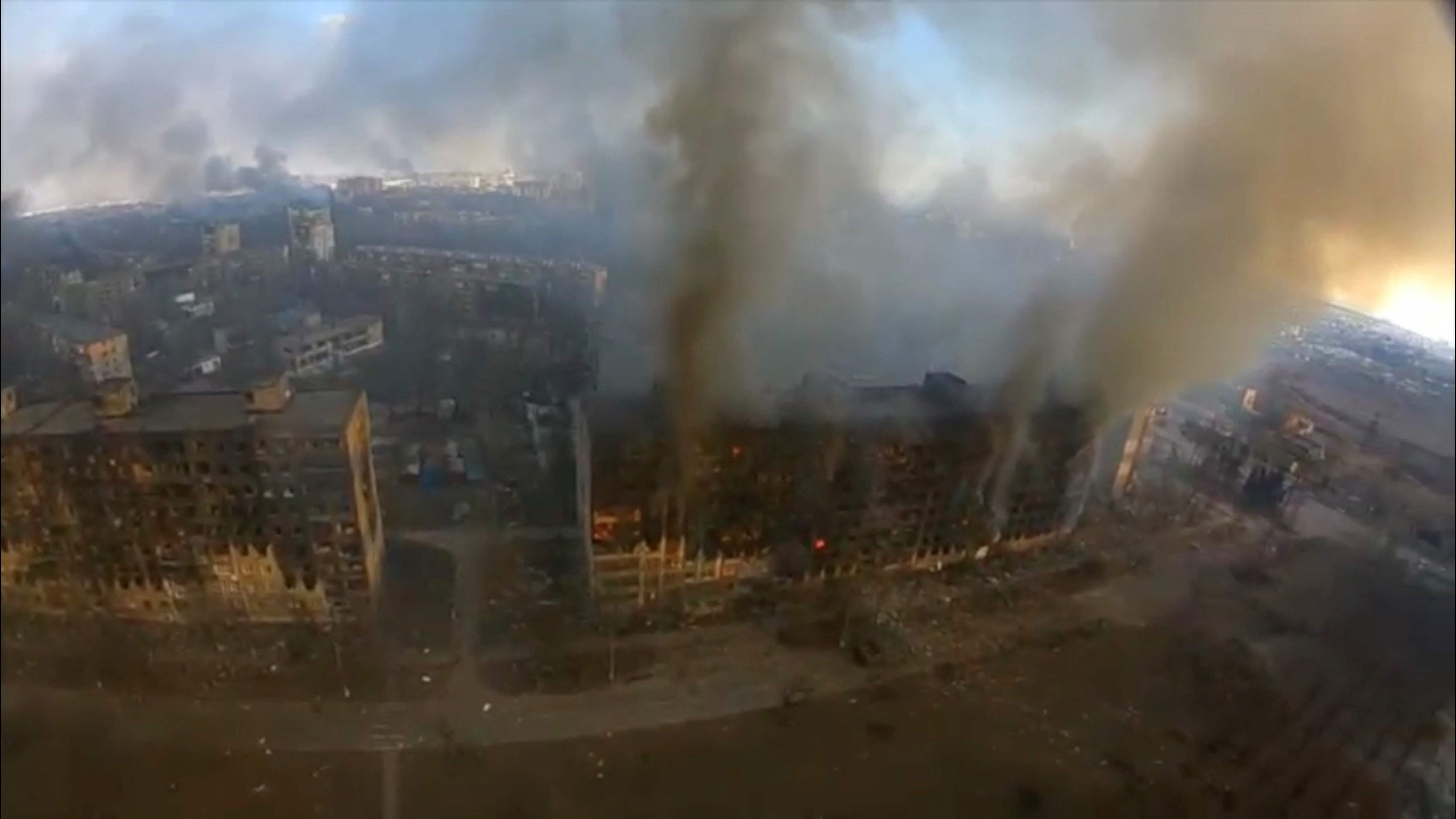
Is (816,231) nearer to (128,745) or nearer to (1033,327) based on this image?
(1033,327)

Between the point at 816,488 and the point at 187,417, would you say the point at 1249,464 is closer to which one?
the point at 816,488

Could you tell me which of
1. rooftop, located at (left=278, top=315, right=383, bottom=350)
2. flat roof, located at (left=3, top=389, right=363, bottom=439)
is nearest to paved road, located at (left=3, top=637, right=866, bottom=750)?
flat roof, located at (left=3, top=389, right=363, bottom=439)

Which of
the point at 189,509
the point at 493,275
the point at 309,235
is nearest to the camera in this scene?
the point at 189,509

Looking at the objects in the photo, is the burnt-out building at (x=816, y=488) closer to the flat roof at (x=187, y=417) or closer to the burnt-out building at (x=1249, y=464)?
Result: the burnt-out building at (x=1249, y=464)

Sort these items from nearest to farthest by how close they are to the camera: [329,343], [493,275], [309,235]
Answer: [329,343]
[309,235]
[493,275]

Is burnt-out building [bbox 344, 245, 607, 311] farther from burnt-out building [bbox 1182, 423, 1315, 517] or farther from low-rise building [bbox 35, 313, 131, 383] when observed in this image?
burnt-out building [bbox 1182, 423, 1315, 517]

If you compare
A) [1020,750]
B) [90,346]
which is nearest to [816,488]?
[1020,750]

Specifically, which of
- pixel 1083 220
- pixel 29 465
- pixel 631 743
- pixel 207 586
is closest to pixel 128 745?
pixel 207 586
